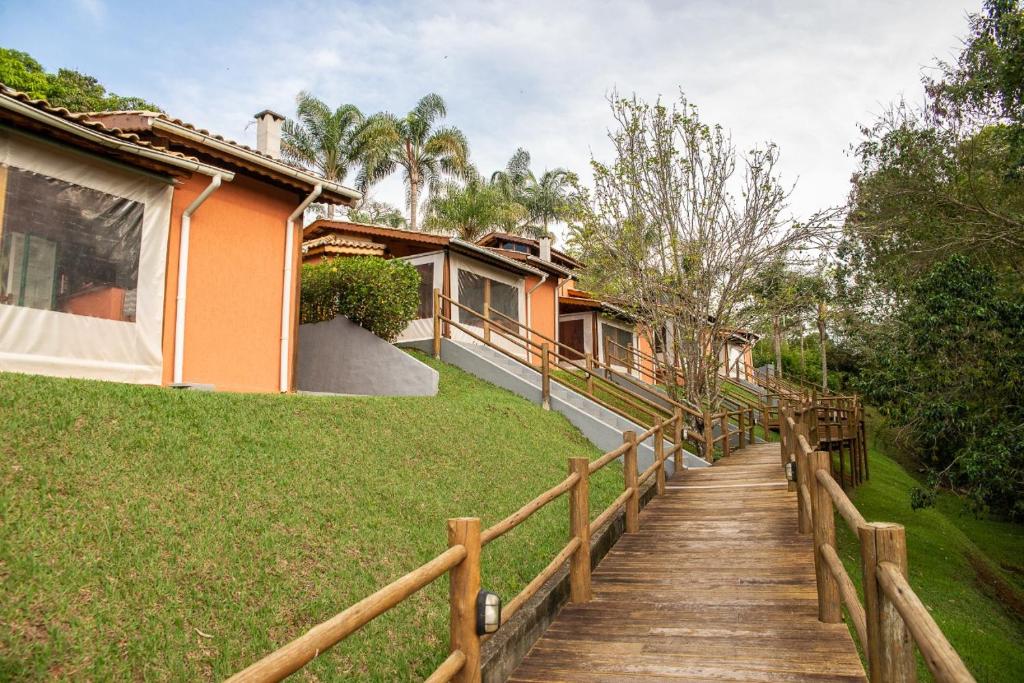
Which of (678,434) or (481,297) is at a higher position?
(481,297)

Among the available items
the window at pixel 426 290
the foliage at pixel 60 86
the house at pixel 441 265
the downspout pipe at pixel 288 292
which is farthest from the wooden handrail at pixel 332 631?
the foliage at pixel 60 86

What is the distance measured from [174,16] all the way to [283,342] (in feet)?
21.4

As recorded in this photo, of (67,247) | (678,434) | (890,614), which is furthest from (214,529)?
(678,434)

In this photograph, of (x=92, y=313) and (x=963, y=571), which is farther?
(x=963, y=571)

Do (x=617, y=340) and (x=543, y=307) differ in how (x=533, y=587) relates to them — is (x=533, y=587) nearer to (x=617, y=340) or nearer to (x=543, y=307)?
(x=543, y=307)

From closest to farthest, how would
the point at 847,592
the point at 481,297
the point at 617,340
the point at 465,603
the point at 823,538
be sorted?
1. the point at 465,603
2. the point at 847,592
3. the point at 823,538
4. the point at 481,297
5. the point at 617,340

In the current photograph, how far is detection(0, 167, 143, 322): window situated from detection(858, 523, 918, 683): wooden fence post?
26.5ft

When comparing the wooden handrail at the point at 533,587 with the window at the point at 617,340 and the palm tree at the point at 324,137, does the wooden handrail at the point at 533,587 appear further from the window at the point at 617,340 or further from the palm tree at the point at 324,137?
the palm tree at the point at 324,137

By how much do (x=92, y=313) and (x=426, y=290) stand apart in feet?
33.4

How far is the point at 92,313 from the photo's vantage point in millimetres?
8102

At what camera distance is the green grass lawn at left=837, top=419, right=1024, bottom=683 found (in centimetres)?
966

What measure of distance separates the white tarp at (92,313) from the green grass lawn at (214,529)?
1.61 meters

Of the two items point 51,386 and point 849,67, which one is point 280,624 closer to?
point 51,386

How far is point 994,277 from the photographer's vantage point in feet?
37.5
